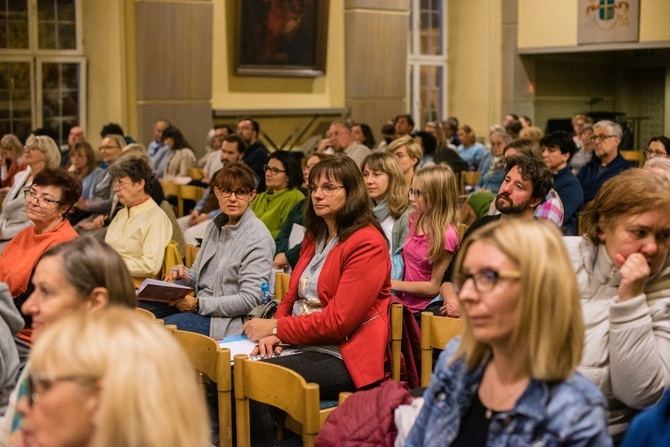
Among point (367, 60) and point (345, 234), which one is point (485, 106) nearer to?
point (367, 60)

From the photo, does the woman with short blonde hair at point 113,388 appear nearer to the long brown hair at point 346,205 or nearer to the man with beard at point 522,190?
the long brown hair at point 346,205

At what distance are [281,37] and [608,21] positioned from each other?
4895 mm

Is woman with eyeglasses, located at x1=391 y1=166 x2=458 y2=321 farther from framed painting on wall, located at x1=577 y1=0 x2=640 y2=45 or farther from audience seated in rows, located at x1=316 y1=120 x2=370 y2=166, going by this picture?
framed painting on wall, located at x1=577 y1=0 x2=640 y2=45

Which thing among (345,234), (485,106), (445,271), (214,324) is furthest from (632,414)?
(485,106)

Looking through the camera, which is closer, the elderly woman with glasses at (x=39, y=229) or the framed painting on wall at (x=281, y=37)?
the elderly woman with glasses at (x=39, y=229)

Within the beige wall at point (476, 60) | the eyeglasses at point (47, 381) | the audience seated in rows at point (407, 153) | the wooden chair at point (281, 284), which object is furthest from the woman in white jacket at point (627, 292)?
the beige wall at point (476, 60)

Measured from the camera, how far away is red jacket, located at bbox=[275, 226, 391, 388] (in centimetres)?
350

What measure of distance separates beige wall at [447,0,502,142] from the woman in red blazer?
11272 millimetres

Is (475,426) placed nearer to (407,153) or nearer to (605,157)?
(407,153)

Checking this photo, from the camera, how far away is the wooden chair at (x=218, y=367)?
3.16m

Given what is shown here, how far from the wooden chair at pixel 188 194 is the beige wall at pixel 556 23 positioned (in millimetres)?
7844

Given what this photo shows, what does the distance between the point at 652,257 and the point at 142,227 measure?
3184 mm

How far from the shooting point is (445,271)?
4422mm

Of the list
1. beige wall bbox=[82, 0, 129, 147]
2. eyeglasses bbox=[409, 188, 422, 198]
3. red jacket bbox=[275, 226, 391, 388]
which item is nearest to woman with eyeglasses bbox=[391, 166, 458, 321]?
eyeglasses bbox=[409, 188, 422, 198]
